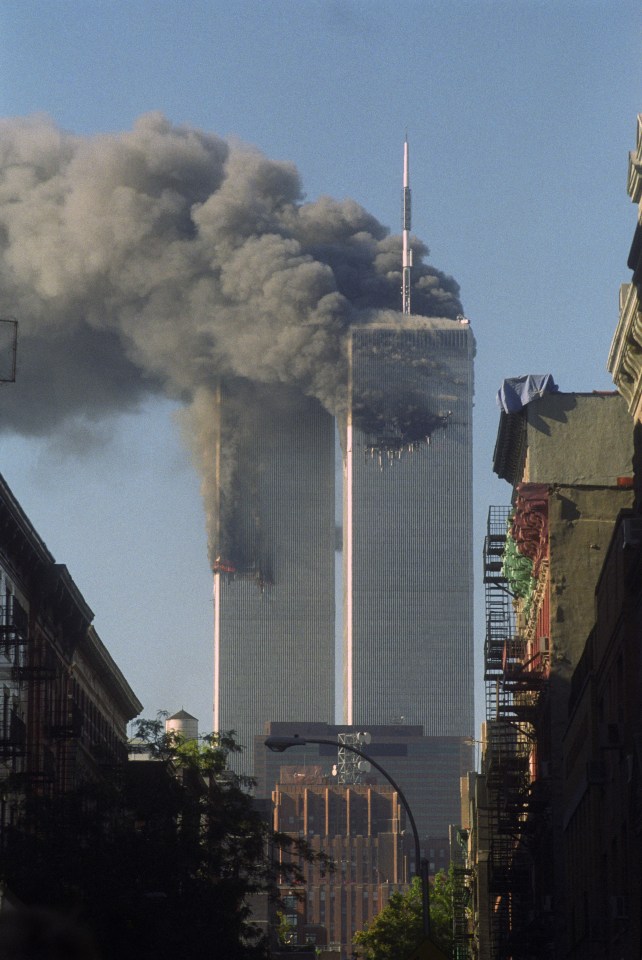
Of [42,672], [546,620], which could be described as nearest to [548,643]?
[546,620]

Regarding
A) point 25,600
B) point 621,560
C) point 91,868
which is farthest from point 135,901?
point 25,600

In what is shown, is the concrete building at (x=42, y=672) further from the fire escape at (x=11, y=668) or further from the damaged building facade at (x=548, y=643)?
the damaged building facade at (x=548, y=643)

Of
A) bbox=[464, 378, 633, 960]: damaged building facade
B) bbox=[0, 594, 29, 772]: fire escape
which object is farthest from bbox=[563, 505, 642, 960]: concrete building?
bbox=[0, 594, 29, 772]: fire escape

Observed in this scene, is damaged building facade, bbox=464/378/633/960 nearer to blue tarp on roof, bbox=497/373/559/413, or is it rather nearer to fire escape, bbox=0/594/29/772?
blue tarp on roof, bbox=497/373/559/413

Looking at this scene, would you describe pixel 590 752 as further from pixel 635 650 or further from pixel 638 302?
pixel 638 302

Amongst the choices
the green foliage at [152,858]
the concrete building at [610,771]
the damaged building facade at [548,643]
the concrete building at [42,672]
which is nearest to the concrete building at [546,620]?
the damaged building facade at [548,643]

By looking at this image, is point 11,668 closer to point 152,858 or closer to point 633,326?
point 152,858
